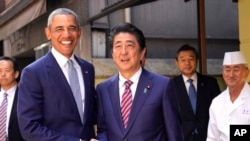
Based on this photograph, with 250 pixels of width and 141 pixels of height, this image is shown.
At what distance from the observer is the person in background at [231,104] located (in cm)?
362

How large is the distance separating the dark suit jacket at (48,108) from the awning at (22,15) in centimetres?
365

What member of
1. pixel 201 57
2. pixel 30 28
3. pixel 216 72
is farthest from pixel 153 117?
pixel 30 28

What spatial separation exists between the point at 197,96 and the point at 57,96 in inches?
87.8

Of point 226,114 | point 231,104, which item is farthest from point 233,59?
point 226,114

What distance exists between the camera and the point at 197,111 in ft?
14.5

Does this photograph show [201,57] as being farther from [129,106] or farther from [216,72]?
Result: [129,106]

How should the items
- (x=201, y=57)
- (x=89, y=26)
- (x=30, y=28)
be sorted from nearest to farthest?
(x=201, y=57)
(x=89, y=26)
(x=30, y=28)

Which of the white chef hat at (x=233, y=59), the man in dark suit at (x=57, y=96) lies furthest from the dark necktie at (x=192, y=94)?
the man in dark suit at (x=57, y=96)

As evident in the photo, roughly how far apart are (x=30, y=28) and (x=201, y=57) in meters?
5.13

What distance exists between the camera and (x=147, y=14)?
299 inches

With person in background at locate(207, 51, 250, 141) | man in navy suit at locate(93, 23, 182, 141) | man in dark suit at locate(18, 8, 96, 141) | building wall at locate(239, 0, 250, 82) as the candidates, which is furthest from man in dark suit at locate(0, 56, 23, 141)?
building wall at locate(239, 0, 250, 82)

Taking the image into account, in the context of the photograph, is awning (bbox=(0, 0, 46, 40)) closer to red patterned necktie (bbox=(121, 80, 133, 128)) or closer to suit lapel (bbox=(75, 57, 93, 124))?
suit lapel (bbox=(75, 57, 93, 124))

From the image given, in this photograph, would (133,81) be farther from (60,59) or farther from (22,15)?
(22,15)

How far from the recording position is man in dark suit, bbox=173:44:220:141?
173 inches
